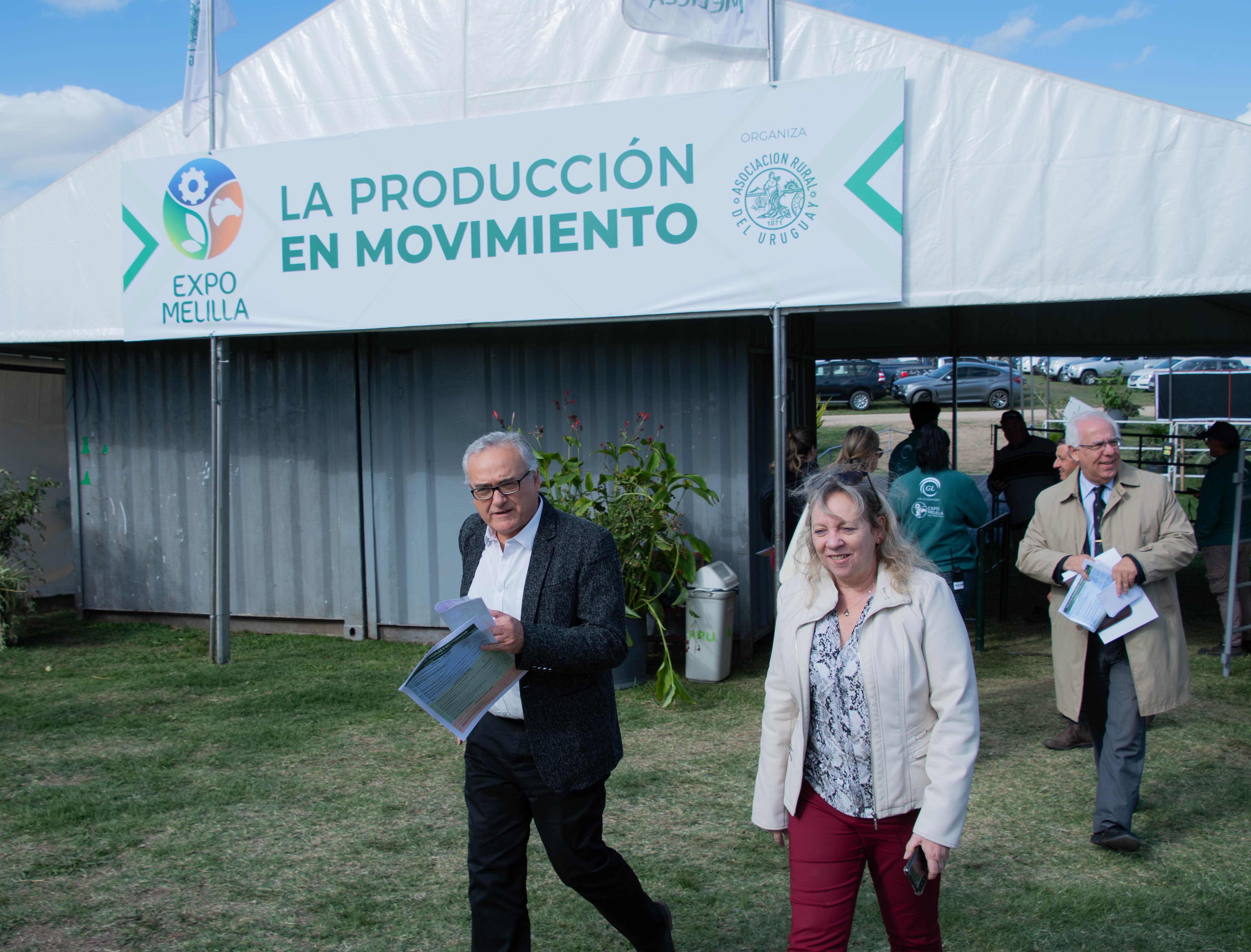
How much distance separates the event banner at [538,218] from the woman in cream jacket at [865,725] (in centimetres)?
328

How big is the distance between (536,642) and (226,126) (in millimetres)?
6197

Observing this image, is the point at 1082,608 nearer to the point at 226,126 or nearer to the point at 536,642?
the point at 536,642

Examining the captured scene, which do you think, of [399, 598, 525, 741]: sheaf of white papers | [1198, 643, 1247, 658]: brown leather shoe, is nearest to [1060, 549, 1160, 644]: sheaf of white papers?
[399, 598, 525, 741]: sheaf of white papers

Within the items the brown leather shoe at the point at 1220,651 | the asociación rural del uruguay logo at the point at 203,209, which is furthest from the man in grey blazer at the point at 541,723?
the brown leather shoe at the point at 1220,651

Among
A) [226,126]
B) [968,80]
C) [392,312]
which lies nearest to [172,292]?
[226,126]

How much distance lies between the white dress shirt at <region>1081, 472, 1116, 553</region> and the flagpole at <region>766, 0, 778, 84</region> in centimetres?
299

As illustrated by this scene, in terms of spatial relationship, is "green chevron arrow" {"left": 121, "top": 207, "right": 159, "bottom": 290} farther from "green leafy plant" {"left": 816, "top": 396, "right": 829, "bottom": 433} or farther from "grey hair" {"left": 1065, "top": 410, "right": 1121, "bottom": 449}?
"grey hair" {"left": 1065, "top": 410, "right": 1121, "bottom": 449}

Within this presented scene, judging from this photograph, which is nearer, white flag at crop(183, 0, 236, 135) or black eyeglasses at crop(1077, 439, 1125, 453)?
black eyeglasses at crop(1077, 439, 1125, 453)

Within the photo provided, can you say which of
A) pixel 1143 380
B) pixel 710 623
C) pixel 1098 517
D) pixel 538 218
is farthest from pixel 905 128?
pixel 1143 380

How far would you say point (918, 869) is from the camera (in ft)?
7.52

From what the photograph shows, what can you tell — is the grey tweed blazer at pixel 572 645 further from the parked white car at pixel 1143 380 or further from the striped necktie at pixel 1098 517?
the parked white car at pixel 1143 380

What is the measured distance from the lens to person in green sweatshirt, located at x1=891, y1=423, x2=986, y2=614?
238 inches

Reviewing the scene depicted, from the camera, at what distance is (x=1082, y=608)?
3.79 metres

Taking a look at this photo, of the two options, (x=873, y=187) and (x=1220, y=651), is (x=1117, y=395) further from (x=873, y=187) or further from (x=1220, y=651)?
(x=873, y=187)
